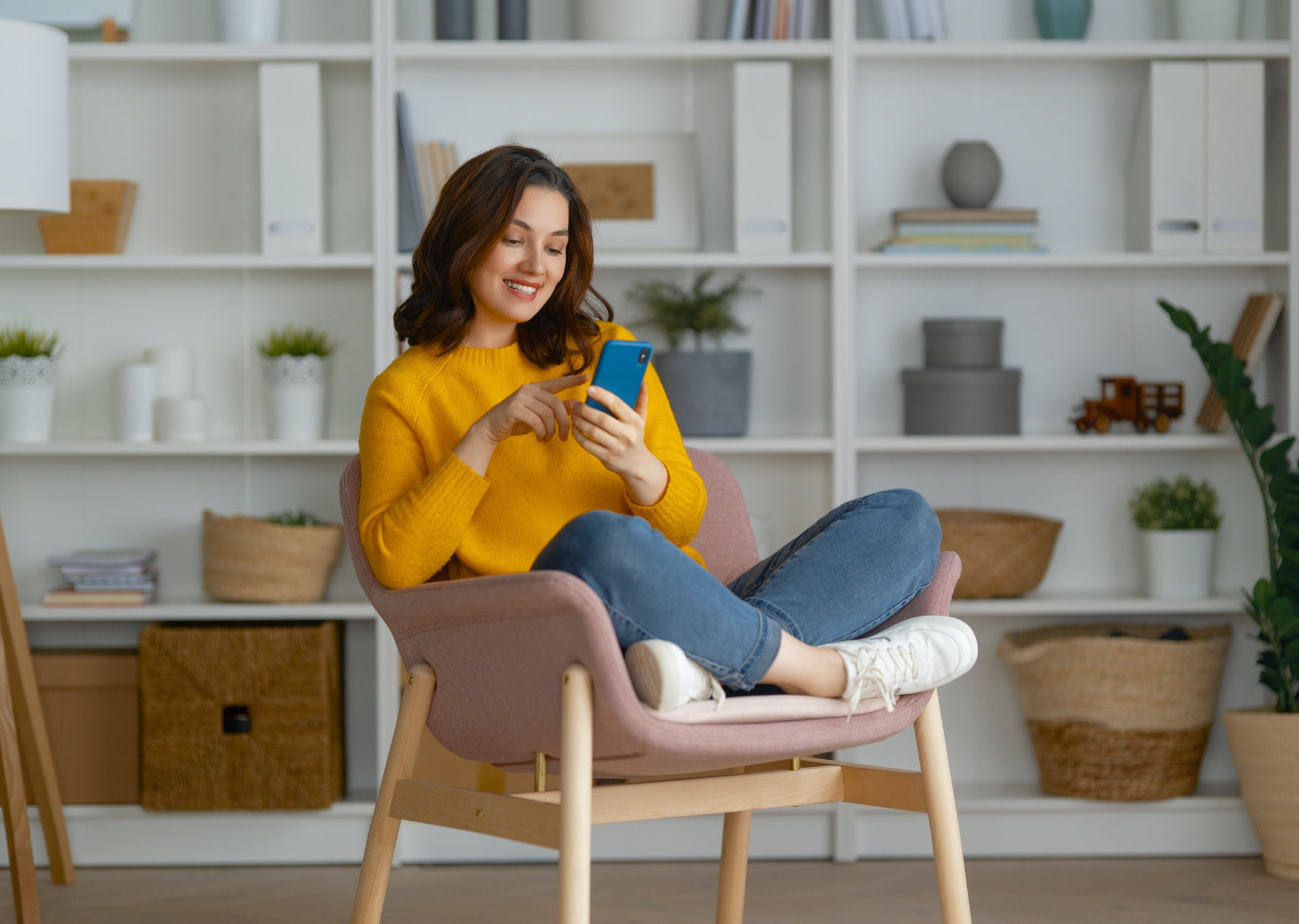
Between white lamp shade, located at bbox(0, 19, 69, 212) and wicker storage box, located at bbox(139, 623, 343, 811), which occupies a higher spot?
white lamp shade, located at bbox(0, 19, 69, 212)

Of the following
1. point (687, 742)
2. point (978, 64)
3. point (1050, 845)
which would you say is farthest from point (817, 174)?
point (687, 742)

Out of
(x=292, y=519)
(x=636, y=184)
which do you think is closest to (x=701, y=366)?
(x=636, y=184)

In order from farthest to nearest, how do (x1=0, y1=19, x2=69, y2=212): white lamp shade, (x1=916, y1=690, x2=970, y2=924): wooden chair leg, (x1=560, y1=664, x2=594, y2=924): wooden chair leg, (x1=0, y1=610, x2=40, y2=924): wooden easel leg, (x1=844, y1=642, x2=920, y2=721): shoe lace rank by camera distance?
1. (x1=0, y1=19, x2=69, y2=212): white lamp shade
2. (x1=0, y1=610, x2=40, y2=924): wooden easel leg
3. (x1=916, y1=690, x2=970, y2=924): wooden chair leg
4. (x1=844, y1=642, x2=920, y2=721): shoe lace
5. (x1=560, y1=664, x2=594, y2=924): wooden chair leg

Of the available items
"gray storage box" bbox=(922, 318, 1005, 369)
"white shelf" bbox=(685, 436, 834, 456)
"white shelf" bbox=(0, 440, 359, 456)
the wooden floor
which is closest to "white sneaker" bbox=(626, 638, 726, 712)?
the wooden floor

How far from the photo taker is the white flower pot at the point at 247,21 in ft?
9.00

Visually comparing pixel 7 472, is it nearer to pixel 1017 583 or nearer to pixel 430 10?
pixel 430 10

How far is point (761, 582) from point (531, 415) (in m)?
0.38

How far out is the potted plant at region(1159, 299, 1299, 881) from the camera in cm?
248

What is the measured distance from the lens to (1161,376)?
9.70 feet

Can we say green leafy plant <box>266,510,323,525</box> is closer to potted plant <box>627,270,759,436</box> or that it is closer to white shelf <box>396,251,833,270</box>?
white shelf <box>396,251,833,270</box>

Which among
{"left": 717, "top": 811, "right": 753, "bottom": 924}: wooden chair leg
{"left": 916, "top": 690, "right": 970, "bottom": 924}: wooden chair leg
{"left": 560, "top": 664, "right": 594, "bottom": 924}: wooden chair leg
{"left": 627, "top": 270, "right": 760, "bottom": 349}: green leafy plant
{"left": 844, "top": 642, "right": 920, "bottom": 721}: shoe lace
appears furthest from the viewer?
{"left": 627, "top": 270, "right": 760, "bottom": 349}: green leafy plant

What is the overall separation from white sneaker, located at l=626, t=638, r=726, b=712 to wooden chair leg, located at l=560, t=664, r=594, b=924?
0.05 meters

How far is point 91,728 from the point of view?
8.96 feet

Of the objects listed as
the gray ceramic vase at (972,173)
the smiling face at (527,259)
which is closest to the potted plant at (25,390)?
the smiling face at (527,259)
